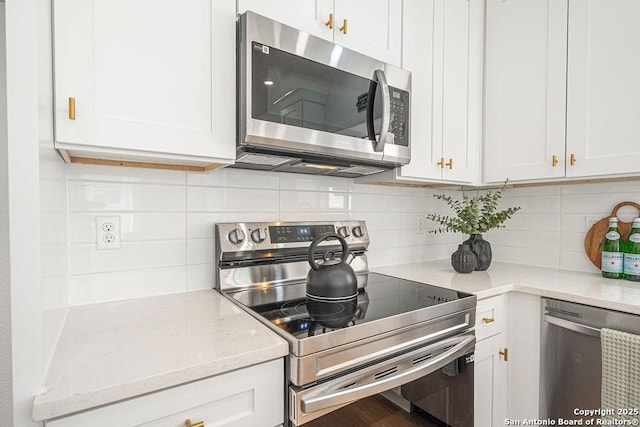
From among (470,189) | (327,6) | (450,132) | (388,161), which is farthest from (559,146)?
(327,6)

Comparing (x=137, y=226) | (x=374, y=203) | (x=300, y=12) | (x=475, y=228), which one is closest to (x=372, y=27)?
(x=300, y=12)

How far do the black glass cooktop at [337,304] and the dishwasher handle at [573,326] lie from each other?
397mm

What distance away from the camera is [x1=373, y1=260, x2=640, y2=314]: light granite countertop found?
1.21 meters

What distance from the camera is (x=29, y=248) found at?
0.56 metres

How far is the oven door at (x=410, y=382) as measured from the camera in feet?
2.62

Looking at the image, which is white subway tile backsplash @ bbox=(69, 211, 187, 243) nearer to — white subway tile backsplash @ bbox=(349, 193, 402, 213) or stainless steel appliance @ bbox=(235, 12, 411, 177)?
stainless steel appliance @ bbox=(235, 12, 411, 177)

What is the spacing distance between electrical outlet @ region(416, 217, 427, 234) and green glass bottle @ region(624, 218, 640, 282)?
3.10ft

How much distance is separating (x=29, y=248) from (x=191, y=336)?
1.34 ft

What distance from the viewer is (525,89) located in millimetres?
1684

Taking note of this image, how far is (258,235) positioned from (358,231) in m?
0.54

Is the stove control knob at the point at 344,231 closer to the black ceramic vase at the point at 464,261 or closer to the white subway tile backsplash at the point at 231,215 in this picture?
the white subway tile backsplash at the point at 231,215

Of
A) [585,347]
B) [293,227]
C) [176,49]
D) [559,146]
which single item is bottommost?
[585,347]

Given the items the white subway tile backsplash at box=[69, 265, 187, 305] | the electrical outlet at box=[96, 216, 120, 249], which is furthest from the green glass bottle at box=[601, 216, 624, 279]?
the electrical outlet at box=[96, 216, 120, 249]

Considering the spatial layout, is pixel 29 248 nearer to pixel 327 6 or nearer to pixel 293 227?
pixel 293 227
